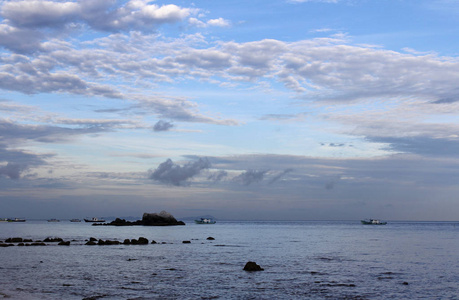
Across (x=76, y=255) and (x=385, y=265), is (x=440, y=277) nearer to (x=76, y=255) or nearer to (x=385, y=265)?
(x=385, y=265)

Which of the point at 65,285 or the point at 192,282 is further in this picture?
the point at 192,282

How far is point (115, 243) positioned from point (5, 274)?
45.5 meters

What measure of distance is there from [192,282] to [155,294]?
6923mm

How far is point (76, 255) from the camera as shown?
212 ft

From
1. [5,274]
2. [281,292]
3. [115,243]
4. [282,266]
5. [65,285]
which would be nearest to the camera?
[281,292]

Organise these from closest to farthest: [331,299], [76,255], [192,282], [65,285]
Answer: [331,299] → [65,285] → [192,282] → [76,255]

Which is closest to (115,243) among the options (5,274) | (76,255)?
(76,255)

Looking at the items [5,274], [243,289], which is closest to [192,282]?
[243,289]

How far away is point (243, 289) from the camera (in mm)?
36562

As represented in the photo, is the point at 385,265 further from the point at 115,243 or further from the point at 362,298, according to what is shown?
the point at 115,243

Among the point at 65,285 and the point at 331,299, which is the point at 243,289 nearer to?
the point at 331,299

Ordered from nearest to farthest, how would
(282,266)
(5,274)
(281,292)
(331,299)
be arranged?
1. (331,299)
2. (281,292)
3. (5,274)
4. (282,266)

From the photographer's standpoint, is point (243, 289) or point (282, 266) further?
point (282, 266)

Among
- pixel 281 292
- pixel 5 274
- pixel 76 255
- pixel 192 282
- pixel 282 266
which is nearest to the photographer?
pixel 281 292
